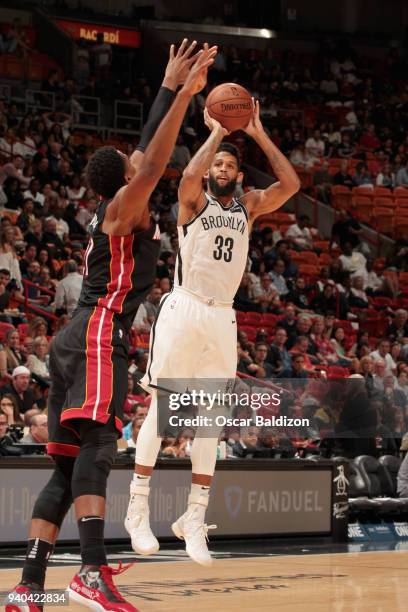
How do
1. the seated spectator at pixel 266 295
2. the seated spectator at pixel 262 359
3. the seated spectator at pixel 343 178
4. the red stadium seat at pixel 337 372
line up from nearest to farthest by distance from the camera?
1. the seated spectator at pixel 262 359
2. the red stadium seat at pixel 337 372
3. the seated spectator at pixel 266 295
4. the seated spectator at pixel 343 178

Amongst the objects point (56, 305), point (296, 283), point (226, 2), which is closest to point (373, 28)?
point (226, 2)

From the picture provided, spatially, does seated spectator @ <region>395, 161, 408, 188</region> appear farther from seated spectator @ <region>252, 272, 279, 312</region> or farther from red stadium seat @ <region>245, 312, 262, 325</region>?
red stadium seat @ <region>245, 312, 262, 325</region>

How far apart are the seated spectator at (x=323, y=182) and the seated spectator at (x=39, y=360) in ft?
39.3

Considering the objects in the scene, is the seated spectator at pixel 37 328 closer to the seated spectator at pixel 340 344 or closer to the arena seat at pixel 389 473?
the arena seat at pixel 389 473

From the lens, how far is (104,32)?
90.3 ft

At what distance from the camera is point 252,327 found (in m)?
17.6

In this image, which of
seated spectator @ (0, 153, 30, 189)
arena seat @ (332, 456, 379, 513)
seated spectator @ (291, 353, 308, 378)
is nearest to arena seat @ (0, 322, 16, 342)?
seated spectator @ (291, 353, 308, 378)

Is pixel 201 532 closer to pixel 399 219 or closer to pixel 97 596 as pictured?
pixel 97 596

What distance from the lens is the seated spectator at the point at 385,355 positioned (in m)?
17.8

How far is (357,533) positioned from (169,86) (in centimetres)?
743

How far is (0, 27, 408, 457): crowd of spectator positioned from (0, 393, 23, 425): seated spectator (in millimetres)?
17

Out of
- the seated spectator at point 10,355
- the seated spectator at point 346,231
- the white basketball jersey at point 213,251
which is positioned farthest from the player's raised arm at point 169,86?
the seated spectator at point 346,231

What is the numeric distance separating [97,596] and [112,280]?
62.1 inches

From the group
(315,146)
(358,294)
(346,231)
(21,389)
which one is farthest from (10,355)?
(315,146)
